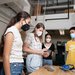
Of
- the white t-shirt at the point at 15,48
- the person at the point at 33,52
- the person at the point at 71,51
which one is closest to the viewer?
the white t-shirt at the point at 15,48

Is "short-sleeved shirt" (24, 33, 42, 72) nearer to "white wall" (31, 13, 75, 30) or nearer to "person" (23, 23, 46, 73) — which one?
"person" (23, 23, 46, 73)

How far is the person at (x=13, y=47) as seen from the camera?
4.27ft

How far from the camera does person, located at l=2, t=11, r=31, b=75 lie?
1301 millimetres

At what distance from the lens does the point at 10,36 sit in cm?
132

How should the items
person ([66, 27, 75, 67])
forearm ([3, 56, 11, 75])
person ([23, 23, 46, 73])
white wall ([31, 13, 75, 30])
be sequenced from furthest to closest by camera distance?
white wall ([31, 13, 75, 30]) < person ([66, 27, 75, 67]) < person ([23, 23, 46, 73]) < forearm ([3, 56, 11, 75])

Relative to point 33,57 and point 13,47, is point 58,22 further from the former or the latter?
point 13,47

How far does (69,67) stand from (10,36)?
2.88 feet

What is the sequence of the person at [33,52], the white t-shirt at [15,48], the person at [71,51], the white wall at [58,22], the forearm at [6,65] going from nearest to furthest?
the forearm at [6,65] < the white t-shirt at [15,48] < the person at [33,52] < the person at [71,51] < the white wall at [58,22]

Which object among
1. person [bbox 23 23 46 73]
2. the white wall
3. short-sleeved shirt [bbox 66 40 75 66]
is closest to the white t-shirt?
person [bbox 23 23 46 73]

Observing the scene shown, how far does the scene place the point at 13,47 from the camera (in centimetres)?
140

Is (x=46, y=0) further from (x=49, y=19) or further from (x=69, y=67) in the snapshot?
(x=69, y=67)

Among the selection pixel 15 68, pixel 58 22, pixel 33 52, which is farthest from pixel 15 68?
pixel 58 22

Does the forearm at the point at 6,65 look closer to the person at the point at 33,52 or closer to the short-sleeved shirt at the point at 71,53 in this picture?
the person at the point at 33,52

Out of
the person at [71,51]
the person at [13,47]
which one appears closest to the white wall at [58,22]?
the person at [71,51]
